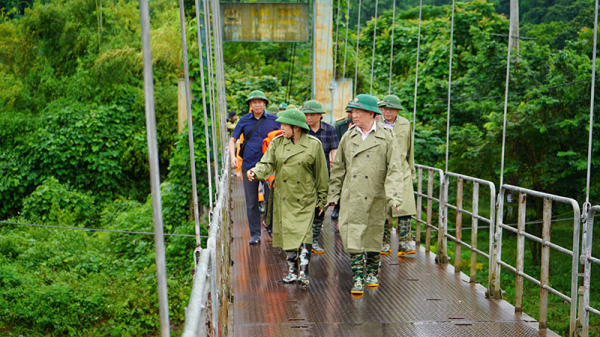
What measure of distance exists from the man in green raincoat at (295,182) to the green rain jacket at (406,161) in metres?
0.98

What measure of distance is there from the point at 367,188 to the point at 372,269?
79 cm

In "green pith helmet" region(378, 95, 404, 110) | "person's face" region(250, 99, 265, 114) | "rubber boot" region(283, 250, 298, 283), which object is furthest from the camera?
"person's face" region(250, 99, 265, 114)

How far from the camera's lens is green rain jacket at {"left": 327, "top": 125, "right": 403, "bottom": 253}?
16.4 ft

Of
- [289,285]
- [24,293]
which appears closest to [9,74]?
[24,293]

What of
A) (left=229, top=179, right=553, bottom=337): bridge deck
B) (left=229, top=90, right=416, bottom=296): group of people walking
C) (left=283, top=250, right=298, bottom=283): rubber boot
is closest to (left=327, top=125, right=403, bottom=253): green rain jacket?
(left=229, top=90, right=416, bottom=296): group of people walking

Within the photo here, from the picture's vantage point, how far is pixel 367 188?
5012mm

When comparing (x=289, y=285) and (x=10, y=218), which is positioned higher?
(x=289, y=285)

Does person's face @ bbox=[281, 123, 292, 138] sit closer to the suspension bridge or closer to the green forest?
the suspension bridge

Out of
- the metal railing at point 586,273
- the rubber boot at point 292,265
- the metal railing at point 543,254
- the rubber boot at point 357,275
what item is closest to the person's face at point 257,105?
the rubber boot at point 292,265

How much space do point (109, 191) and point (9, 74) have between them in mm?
6088

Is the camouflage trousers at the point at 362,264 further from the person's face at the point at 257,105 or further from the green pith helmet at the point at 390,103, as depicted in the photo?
the person's face at the point at 257,105

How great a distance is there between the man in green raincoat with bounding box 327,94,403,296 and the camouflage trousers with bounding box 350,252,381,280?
31mm

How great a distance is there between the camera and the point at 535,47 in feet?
44.8

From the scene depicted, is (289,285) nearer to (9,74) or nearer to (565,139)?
(565,139)
